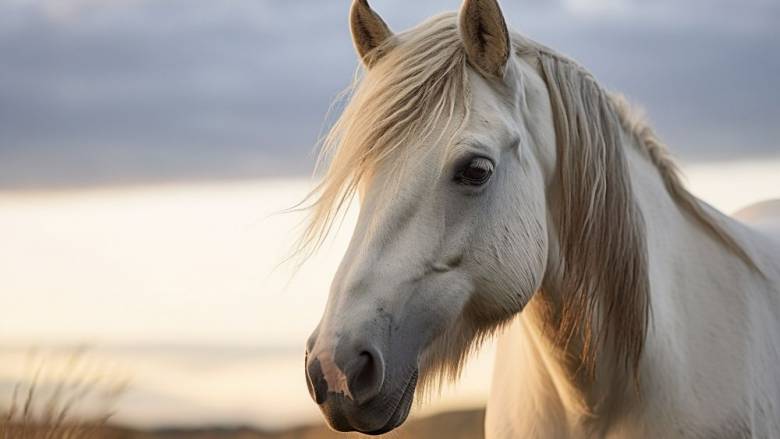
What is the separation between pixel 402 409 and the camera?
2930 mm

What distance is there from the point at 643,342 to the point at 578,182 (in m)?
0.61

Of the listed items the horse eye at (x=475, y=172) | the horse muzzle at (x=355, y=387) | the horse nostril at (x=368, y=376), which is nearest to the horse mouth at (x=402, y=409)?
the horse muzzle at (x=355, y=387)

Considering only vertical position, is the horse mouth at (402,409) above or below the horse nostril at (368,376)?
below

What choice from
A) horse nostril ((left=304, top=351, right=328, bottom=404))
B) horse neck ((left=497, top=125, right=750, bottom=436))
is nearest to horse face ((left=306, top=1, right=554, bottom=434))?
horse nostril ((left=304, top=351, right=328, bottom=404))

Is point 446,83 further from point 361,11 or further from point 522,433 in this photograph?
point 522,433

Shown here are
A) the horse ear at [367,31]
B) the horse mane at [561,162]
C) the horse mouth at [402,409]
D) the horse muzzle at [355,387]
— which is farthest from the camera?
the horse ear at [367,31]

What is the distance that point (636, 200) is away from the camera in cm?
356

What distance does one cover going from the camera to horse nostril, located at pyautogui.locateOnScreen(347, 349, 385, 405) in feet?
8.97

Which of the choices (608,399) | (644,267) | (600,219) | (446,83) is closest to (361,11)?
(446,83)

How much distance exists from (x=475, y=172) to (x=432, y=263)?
0.30 metres

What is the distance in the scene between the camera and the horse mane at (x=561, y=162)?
10.1 ft

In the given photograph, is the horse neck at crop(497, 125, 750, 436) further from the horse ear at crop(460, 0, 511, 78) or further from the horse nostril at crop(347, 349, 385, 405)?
the horse nostril at crop(347, 349, 385, 405)

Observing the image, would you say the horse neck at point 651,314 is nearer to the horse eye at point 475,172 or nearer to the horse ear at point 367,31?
Answer: the horse eye at point 475,172

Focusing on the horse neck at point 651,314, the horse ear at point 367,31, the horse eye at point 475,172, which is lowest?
the horse neck at point 651,314
